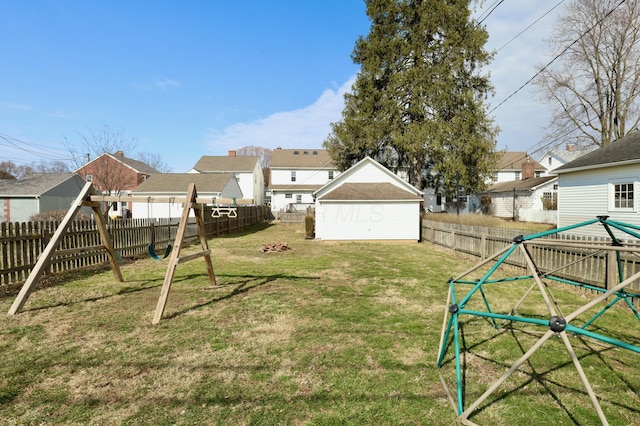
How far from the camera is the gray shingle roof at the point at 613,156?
14.0 metres

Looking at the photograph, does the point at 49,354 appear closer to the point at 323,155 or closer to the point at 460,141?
the point at 460,141

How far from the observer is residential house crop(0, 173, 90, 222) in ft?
86.3

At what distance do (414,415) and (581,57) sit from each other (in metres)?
33.5

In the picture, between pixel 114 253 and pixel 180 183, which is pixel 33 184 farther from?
pixel 114 253

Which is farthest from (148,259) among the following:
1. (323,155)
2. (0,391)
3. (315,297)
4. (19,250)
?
(323,155)

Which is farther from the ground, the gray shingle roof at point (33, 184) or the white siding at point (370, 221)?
the gray shingle roof at point (33, 184)

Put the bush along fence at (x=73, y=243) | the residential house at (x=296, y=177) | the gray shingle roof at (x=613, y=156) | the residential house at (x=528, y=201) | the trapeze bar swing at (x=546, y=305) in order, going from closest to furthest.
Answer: the trapeze bar swing at (x=546, y=305) < the bush along fence at (x=73, y=243) < the gray shingle roof at (x=613, y=156) < the residential house at (x=528, y=201) < the residential house at (x=296, y=177)

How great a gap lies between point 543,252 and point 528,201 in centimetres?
2726

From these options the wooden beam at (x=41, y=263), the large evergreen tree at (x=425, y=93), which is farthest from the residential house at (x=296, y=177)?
the wooden beam at (x=41, y=263)

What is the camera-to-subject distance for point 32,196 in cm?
2628

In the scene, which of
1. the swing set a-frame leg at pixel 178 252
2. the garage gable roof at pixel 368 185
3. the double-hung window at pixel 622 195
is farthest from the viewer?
the garage gable roof at pixel 368 185

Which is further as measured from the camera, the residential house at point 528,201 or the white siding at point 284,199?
the white siding at point 284,199

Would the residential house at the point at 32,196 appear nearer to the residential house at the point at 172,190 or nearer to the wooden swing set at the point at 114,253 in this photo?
the residential house at the point at 172,190

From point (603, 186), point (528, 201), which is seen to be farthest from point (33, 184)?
point (528, 201)
